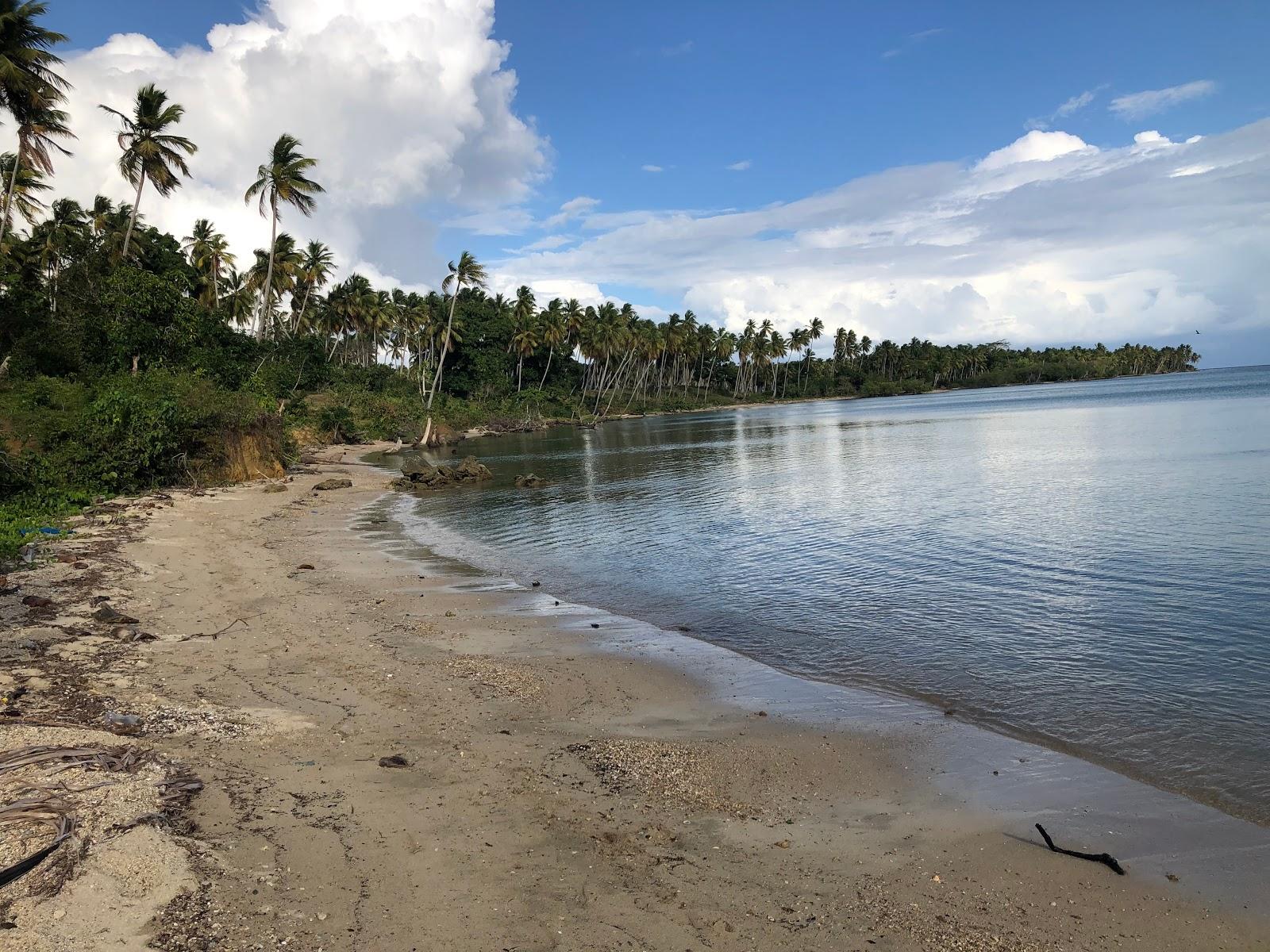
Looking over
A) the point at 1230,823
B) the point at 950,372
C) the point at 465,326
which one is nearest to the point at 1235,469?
the point at 1230,823

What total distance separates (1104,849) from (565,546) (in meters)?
15.7

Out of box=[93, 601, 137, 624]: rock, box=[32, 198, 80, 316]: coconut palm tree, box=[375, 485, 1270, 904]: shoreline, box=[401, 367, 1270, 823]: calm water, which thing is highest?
box=[32, 198, 80, 316]: coconut palm tree

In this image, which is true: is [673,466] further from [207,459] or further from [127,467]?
[127,467]

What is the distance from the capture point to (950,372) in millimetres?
195875

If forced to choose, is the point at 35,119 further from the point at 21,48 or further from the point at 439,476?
the point at 439,476

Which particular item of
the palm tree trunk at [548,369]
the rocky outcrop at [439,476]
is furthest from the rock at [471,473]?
the palm tree trunk at [548,369]

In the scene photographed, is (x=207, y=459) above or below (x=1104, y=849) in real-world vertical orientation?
above

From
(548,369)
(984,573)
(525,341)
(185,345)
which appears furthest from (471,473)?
(548,369)

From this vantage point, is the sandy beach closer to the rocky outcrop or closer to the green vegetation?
the green vegetation

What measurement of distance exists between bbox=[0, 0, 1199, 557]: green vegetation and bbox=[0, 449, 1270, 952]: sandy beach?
7078mm

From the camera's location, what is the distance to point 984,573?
1576cm

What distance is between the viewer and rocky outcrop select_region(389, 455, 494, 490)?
34.9 m

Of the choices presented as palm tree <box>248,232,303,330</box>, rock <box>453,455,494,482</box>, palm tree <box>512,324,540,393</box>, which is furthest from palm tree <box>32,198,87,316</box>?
palm tree <box>512,324,540,393</box>

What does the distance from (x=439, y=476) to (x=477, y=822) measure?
104ft
